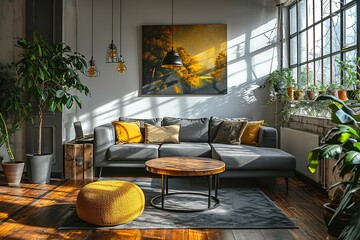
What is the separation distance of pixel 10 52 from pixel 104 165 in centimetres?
219

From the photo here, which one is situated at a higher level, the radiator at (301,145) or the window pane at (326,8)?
the window pane at (326,8)

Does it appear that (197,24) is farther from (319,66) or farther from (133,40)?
(319,66)

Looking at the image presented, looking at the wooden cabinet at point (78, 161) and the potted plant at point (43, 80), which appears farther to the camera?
the wooden cabinet at point (78, 161)

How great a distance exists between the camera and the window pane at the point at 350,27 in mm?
4211

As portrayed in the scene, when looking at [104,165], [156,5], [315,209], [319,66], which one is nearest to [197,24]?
[156,5]

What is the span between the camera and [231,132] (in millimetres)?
5676

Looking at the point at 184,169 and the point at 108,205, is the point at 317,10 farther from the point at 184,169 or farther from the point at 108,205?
the point at 108,205

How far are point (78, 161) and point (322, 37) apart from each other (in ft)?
12.5

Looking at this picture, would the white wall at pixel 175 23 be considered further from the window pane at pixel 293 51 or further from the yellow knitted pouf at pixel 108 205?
the yellow knitted pouf at pixel 108 205

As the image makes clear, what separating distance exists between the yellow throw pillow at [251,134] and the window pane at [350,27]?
1752mm

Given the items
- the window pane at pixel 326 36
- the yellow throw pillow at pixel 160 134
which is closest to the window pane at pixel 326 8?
the window pane at pixel 326 36

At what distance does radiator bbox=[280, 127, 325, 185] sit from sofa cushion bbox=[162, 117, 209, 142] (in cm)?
124

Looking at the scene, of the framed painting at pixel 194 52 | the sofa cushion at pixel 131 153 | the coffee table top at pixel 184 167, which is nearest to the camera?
the coffee table top at pixel 184 167

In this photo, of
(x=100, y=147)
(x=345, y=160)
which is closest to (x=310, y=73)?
(x=100, y=147)
